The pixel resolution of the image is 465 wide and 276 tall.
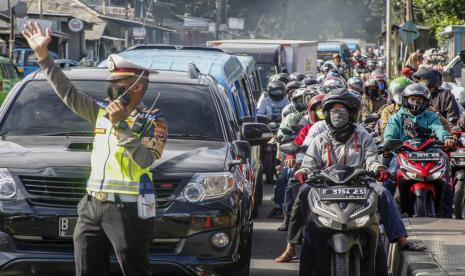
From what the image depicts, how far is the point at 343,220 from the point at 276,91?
392 inches

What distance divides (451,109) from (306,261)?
620 centimetres

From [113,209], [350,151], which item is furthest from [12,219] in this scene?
[350,151]

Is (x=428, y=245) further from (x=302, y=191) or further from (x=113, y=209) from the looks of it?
A: (x=113, y=209)

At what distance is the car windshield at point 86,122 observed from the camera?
886cm

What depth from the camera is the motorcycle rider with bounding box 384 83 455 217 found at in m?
10.9

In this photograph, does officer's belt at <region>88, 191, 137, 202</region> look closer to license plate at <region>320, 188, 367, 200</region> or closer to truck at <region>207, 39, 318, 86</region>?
license plate at <region>320, 188, 367, 200</region>

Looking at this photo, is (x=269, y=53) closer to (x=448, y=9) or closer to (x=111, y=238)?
(x=448, y=9)

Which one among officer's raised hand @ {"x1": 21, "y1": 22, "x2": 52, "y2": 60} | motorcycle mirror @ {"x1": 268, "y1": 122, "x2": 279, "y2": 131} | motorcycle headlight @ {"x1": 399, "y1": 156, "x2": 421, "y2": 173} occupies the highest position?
officer's raised hand @ {"x1": 21, "y1": 22, "x2": 52, "y2": 60}

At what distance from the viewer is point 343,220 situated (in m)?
7.45

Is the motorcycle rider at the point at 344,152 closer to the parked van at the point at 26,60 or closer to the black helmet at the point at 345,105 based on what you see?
the black helmet at the point at 345,105

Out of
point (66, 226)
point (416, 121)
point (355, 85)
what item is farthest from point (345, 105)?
point (355, 85)

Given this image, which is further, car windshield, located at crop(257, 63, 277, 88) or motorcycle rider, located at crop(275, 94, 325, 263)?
car windshield, located at crop(257, 63, 277, 88)

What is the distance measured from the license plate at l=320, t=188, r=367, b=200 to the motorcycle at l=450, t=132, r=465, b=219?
4713 millimetres

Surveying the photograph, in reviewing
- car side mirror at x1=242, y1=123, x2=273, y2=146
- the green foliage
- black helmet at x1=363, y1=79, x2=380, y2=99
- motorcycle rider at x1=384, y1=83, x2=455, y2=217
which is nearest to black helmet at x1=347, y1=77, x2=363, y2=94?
black helmet at x1=363, y1=79, x2=380, y2=99
